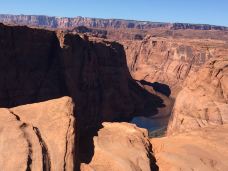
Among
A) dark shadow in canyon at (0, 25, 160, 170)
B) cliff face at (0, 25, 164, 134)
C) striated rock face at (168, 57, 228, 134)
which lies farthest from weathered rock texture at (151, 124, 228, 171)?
cliff face at (0, 25, 164, 134)

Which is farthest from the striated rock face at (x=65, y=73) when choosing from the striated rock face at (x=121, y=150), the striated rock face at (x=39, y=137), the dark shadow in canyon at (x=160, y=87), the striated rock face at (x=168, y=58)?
the striated rock face at (x=39, y=137)

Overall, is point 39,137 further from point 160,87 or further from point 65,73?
point 160,87

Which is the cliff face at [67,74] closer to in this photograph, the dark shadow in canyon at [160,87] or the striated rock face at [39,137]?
the dark shadow in canyon at [160,87]

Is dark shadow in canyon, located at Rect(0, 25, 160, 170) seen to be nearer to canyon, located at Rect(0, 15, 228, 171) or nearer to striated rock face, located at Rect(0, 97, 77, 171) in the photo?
canyon, located at Rect(0, 15, 228, 171)

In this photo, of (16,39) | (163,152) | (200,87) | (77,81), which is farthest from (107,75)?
(163,152)


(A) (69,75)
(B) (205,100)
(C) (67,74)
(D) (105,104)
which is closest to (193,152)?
(B) (205,100)

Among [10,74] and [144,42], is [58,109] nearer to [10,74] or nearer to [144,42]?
[10,74]
